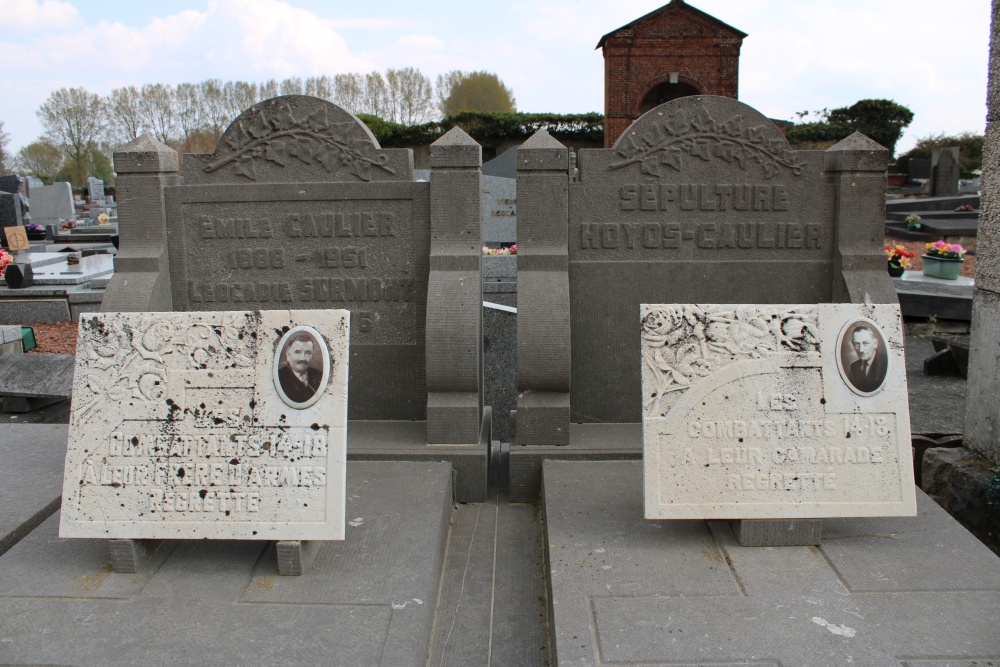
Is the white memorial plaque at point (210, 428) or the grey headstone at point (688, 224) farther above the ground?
the grey headstone at point (688, 224)

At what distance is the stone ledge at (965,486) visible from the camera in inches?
160

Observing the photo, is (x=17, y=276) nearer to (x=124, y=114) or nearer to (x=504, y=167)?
(x=504, y=167)

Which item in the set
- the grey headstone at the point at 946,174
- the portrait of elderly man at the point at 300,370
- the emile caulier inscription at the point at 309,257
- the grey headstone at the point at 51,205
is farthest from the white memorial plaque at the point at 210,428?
the grey headstone at the point at 946,174

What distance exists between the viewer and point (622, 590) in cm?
306

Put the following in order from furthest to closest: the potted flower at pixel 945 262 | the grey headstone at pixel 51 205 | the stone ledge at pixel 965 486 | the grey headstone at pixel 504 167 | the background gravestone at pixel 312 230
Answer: the grey headstone at pixel 51 205 → the grey headstone at pixel 504 167 → the potted flower at pixel 945 262 → the background gravestone at pixel 312 230 → the stone ledge at pixel 965 486

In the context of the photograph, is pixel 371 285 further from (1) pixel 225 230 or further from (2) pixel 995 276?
(2) pixel 995 276

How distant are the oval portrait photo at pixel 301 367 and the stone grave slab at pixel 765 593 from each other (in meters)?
1.24

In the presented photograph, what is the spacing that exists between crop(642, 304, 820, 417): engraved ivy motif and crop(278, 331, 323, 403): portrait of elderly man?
1.40 m

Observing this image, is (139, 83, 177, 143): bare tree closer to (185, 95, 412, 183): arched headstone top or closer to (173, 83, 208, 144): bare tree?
(173, 83, 208, 144): bare tree

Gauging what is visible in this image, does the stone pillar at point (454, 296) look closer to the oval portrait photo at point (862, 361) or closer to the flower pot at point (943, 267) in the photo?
the oval portrait photo at point (862, 361)

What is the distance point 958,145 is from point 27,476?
34765 mm

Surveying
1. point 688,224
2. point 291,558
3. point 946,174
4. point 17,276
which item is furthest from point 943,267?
point 946,174

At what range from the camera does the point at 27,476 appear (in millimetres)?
4242

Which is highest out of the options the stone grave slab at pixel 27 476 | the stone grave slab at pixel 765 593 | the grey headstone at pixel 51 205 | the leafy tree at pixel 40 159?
Answer: the leafy tree at pixel 40 159
